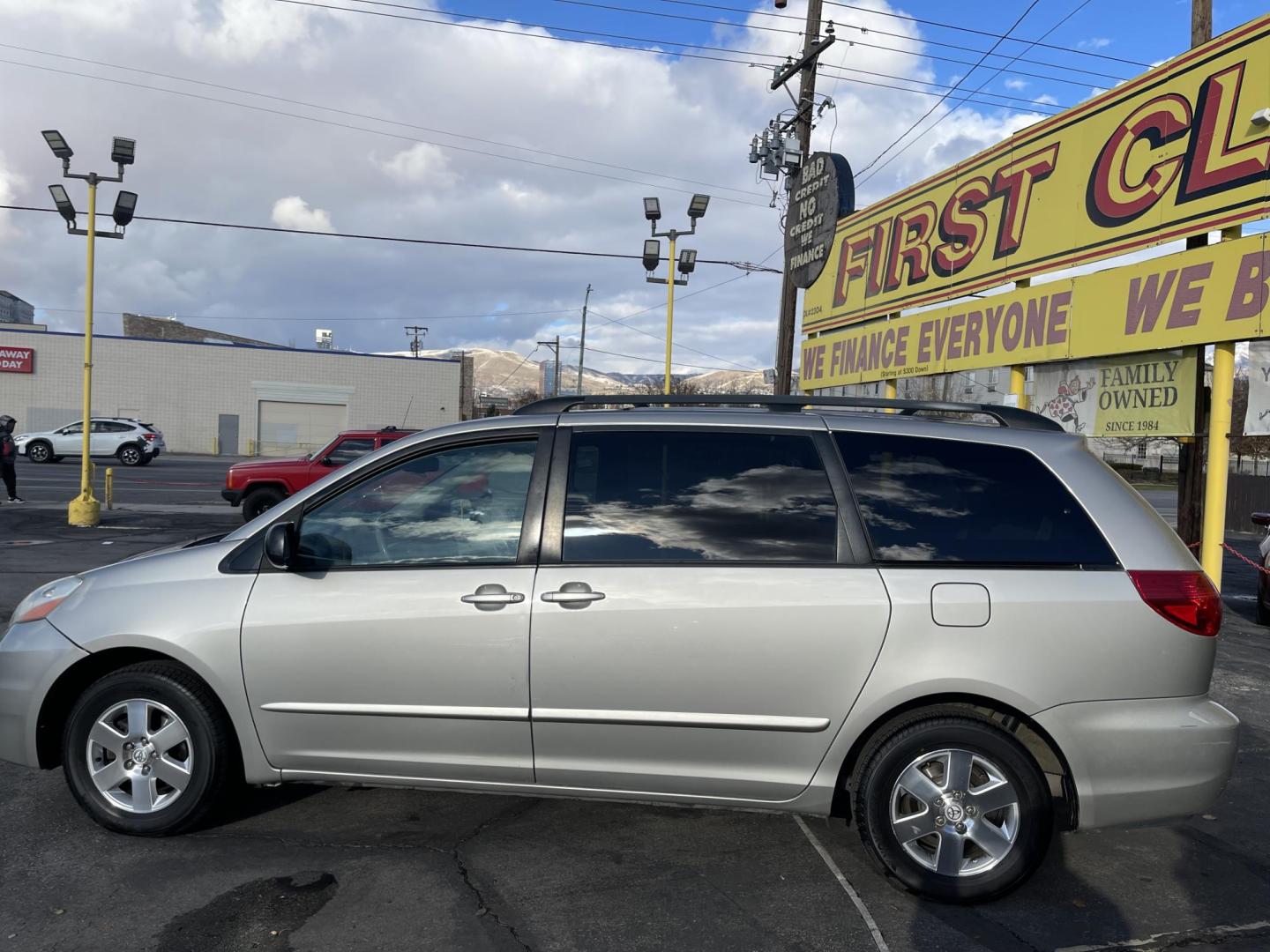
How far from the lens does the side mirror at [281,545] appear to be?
3535 millimetres

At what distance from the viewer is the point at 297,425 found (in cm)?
5050

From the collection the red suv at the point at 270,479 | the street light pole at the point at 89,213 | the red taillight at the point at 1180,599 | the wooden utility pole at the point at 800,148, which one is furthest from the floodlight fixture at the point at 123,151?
the red taillight at the point at 1180,599

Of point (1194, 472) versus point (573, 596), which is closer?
point (573, 596)

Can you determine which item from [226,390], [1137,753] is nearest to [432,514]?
[1137,753]

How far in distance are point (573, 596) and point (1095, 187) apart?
950 centimetres

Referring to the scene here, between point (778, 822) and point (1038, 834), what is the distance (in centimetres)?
113

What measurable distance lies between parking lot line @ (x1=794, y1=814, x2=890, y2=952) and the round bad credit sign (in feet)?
41.5

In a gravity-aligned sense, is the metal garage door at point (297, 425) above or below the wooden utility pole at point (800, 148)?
below

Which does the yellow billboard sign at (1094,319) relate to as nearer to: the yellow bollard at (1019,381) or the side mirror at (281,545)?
the yellow bollard at (1019,381)

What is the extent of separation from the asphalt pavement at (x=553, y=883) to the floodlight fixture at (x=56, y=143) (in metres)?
12.6

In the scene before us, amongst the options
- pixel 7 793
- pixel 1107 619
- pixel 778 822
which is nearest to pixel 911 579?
pixel 1107 619

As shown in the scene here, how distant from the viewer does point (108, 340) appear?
4741cm

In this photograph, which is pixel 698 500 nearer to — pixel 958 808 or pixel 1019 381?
pixel 958 808

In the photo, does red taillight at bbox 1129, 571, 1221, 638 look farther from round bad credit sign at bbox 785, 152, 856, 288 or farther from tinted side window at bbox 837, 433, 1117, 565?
round bad credit sign at bbox 785, 152, 856, 288
